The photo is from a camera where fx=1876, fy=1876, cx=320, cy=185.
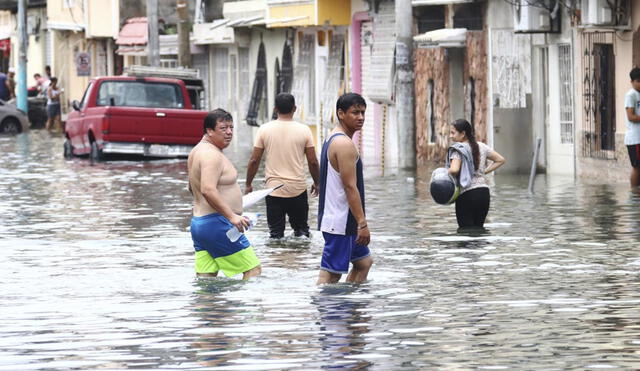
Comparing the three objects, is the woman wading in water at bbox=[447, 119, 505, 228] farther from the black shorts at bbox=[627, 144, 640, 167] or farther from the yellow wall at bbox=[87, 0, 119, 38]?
the yellow wall at bbox=[87, 0, 119, 38]

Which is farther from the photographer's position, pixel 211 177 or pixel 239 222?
pixel 211 177

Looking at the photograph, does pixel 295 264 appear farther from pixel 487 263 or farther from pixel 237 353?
pixel 237 353

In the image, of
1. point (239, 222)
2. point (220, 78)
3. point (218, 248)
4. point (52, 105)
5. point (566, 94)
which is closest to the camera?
point (239, 222)

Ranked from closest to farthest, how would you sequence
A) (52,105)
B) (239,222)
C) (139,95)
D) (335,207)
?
(335,207) → (239,222) → (139,95) → (52,105)

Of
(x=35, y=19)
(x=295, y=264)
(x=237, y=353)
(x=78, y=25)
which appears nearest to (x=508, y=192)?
(x=295, y=264)

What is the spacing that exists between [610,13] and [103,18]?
37299 millimetres

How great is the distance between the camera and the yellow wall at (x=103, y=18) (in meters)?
60.7

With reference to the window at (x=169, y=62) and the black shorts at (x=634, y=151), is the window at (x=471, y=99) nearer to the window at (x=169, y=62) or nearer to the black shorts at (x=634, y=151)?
the black shorts at (x=634, y=151)

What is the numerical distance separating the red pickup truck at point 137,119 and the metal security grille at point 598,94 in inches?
333

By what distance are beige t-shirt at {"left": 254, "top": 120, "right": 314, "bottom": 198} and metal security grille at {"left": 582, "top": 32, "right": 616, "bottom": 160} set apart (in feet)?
36.5

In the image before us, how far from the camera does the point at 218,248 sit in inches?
510

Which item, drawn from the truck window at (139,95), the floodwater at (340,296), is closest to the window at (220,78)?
the truck window at (139,95)

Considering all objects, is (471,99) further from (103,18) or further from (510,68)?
(103,18)

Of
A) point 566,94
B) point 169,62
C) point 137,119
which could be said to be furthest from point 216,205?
point 169,62
